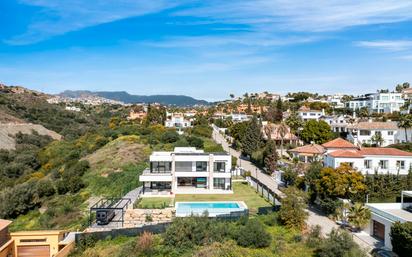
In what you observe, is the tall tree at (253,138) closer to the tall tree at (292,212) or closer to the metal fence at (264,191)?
the metal fence at (264,191)

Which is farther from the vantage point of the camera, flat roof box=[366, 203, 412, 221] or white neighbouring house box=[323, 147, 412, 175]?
white neighbouring house box=[323, 147, 412, 175]

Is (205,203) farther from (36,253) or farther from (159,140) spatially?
(159,140)

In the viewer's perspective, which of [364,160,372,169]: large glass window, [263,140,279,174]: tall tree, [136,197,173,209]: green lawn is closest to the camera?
[136,197,173,209]: green lawn

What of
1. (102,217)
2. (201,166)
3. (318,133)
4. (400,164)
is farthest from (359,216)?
(318,133)

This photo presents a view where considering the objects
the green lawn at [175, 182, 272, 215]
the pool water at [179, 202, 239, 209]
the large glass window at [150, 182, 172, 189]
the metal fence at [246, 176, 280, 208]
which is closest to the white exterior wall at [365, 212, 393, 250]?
the metal fence at [246, 176, 280, 208]

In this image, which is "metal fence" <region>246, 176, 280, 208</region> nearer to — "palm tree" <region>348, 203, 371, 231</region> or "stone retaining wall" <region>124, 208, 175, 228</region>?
"palm tree" <region>348, 203, 371, 231</region>

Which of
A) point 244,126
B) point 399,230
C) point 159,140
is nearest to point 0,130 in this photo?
point 159,140

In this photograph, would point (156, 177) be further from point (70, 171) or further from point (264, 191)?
point (70, 171)
